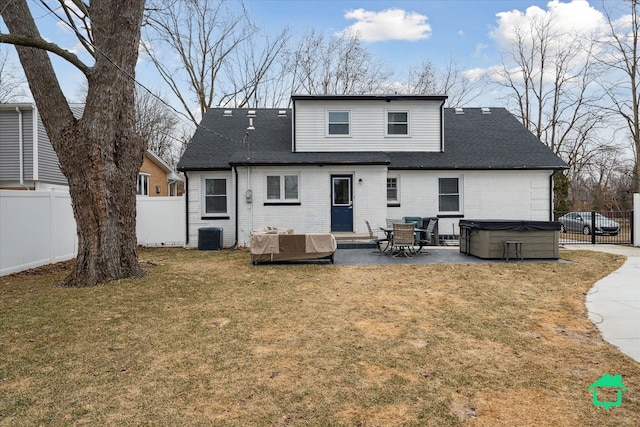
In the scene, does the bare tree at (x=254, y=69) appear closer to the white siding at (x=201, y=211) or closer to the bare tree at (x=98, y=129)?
the white siding at (x=201, y=211)

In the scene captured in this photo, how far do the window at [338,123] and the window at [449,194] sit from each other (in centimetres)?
449

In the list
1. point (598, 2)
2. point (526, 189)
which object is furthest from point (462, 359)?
point (598, 2)

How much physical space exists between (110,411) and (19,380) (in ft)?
4.35

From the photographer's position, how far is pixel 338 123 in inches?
656

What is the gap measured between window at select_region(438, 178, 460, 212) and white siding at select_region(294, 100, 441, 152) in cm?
161

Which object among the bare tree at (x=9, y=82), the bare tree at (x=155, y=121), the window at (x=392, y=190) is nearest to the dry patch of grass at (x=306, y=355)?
the window at (x=392, y=190)

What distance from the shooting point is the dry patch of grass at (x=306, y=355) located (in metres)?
3.33

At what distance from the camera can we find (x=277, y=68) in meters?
29.4

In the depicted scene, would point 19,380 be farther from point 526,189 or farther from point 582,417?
point 526,189

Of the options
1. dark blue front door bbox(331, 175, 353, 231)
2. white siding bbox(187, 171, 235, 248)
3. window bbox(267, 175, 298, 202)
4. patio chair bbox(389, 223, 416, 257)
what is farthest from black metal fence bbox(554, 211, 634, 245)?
white siding bbox(187, 171, 235, 248)

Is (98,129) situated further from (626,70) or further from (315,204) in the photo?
(626,70)

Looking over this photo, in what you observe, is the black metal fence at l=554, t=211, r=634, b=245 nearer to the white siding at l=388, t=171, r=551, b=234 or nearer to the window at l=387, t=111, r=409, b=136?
the white siding at l=388, t=171, r=551, b=234

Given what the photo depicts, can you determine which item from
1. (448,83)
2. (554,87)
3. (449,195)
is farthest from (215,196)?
(554,87)

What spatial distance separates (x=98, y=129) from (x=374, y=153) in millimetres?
10421
